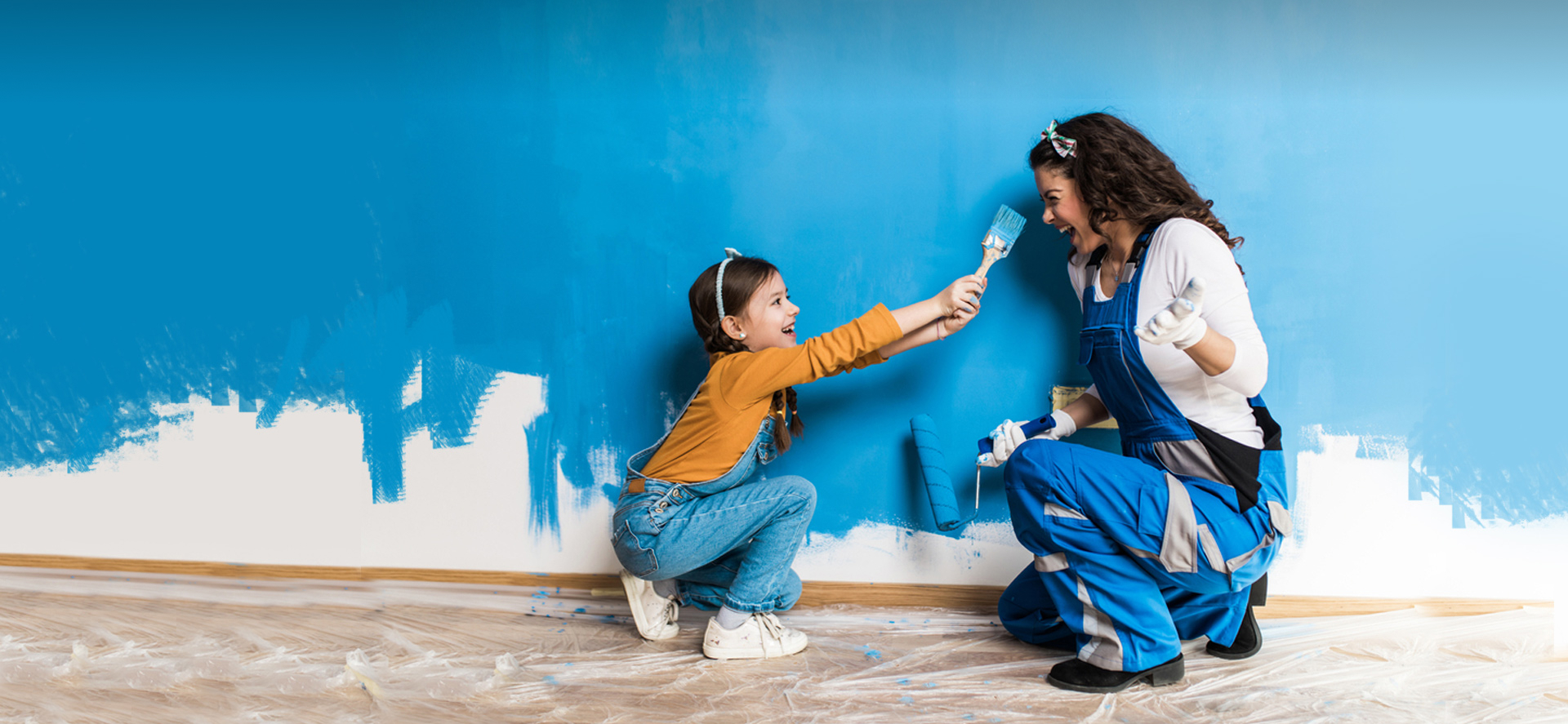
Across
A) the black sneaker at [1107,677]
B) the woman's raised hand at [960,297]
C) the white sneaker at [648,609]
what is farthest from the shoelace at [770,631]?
the woman's raised hand at [960,297]

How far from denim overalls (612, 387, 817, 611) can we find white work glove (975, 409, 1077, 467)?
35cm

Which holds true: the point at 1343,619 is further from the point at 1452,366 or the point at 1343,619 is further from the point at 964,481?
the point at 964,481

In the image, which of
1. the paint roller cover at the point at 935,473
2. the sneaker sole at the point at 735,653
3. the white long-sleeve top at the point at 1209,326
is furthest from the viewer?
the paint roller cover at the point at 935,473

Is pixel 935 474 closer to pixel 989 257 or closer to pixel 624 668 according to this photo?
pixel 989 257

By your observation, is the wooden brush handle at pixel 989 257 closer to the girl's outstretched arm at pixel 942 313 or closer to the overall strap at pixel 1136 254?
the girl's outstretched arm at pixel 942 313

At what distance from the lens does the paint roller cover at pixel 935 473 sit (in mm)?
1597

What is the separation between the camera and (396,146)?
186cm

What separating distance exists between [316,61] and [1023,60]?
158 centimetres

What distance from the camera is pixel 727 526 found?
4.89ft

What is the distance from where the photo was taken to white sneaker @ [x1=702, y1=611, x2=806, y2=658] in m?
1.49

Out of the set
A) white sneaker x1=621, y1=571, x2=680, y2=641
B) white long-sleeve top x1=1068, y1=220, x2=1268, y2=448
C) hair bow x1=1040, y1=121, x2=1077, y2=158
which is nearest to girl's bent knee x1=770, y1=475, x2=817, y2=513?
white sneaker x1=621, y1=571, x2=680, y2=641

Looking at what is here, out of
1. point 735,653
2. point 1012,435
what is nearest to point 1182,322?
point 1012,435

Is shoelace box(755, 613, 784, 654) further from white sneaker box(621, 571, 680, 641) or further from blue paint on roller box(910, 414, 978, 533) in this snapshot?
blue paint on roller box(910, 414, 978, 533)

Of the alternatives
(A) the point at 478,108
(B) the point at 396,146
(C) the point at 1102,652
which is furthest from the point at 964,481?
(B) the point at 396,146
